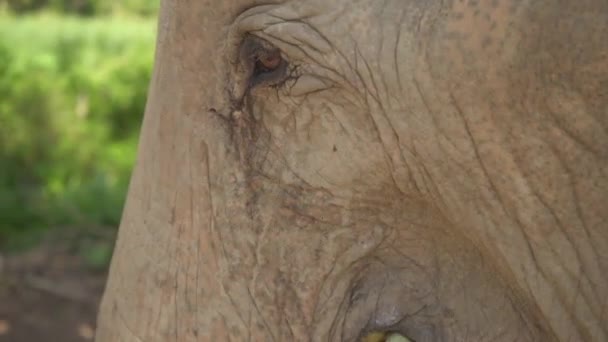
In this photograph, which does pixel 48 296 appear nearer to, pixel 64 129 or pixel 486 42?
pixel 64 129

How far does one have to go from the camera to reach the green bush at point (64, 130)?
526cm

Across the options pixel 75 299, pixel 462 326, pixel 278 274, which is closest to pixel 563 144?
pixel 462 326

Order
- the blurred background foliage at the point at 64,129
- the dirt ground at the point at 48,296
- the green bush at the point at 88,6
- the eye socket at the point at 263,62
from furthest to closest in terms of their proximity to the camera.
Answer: the green bush at the point at 88,6 → the blurred background foliage at the point at 64,129 → the dirt ground at the point at 48,296 → the eye socket at the point at 263,62

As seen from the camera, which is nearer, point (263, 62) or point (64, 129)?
point (263, 62)

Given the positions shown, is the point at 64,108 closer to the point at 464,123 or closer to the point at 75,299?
the point at 75,299

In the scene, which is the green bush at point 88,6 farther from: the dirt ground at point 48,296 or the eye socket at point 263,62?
the eye socket at point 263,62

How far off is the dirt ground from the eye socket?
2841 mm

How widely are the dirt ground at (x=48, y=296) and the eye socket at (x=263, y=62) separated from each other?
9.32ft

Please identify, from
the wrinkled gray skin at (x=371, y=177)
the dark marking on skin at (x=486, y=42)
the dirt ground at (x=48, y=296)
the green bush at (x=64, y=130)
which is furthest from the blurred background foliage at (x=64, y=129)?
the dark marking on skin at (x=486, y=42)

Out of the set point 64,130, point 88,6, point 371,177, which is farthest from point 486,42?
point 88,6

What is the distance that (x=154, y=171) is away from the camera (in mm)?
1562

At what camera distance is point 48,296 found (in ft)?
14.7

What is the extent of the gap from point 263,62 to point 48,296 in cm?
316

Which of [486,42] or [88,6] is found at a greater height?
[88,6]
